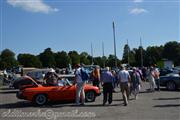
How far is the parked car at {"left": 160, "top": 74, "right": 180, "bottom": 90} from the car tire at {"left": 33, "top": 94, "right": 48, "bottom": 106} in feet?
34.1

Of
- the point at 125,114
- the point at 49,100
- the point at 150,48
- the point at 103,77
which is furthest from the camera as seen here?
the point at 150,48

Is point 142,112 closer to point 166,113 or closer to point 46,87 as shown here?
point 166,113

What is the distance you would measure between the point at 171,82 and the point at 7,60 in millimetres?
100601

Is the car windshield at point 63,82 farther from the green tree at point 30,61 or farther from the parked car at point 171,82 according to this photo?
the green tree at point 30,61

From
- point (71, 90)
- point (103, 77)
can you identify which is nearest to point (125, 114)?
point (103, 77)

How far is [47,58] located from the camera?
12025 cm

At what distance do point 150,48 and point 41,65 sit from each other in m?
36.1

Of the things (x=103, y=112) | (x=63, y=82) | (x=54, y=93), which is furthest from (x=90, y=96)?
(x=103, y=112)

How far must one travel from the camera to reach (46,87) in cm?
1747

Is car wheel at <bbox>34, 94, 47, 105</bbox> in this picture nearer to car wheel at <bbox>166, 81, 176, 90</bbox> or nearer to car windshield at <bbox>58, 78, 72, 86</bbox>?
car windshield at <bbox>58, 78, 72, 86</bbox>

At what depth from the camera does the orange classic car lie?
675 inches

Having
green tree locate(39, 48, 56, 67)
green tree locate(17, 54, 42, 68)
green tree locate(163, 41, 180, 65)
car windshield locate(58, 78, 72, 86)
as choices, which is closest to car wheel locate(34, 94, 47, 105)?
car windshield locate(58, 78, 72, 86)

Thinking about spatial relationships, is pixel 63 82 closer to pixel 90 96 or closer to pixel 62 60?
pixel 90 96

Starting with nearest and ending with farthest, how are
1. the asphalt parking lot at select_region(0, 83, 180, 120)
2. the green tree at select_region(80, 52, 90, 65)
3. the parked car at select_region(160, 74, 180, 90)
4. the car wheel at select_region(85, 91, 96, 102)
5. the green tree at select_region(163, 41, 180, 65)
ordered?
the asphalt parking lot at select_region(0, 83, 180, 120) < the car wheel at select_region(85, 91, 96, 102) < the parked car at select_region(160, 74, 180, 90) < the green tree at select_region(163, 41, 180, 65) < the green tree at select_region(80, 52, 90, 65)
